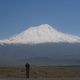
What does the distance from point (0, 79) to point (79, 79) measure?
8662 millimetres

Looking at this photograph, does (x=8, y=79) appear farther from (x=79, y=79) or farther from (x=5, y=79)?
(x=79, y=79)

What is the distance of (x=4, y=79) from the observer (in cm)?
4897

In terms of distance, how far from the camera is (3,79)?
49000 mm

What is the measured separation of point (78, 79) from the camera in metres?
47.9

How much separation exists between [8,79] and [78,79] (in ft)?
25.4

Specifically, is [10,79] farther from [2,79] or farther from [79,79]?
[79,79]

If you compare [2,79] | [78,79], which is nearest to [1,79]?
[2,79]

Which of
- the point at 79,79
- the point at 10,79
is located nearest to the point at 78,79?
the point at 79,79

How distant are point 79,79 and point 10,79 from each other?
302 inches

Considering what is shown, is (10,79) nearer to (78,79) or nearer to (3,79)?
(3,79)

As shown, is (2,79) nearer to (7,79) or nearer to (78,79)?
(7,79)

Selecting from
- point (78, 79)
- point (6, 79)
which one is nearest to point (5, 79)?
point (6, 79)

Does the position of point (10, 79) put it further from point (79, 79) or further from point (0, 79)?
point (79, 79)

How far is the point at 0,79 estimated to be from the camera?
48781 mm
